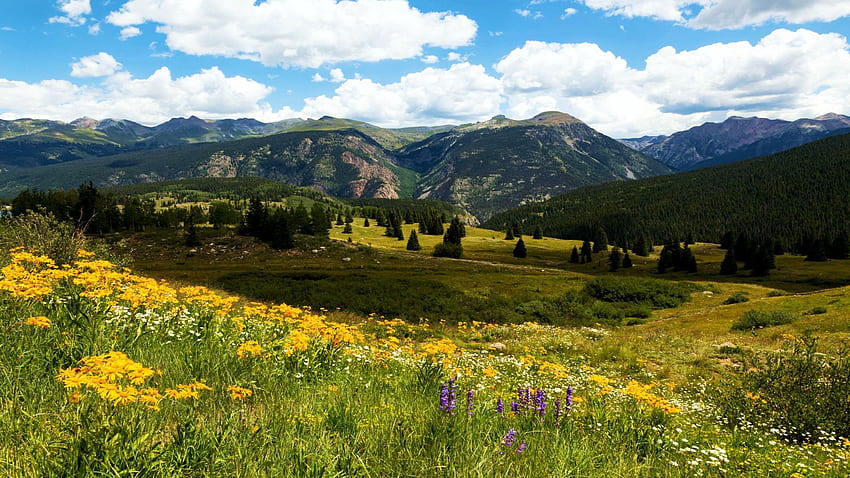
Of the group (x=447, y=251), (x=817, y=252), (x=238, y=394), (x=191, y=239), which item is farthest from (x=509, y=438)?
(x=817, y=252)

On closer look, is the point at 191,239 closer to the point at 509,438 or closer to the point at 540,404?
the point at 540,404

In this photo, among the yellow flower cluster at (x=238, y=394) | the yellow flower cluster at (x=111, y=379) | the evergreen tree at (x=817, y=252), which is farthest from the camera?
the evergreen tree at (x=817, y=252)

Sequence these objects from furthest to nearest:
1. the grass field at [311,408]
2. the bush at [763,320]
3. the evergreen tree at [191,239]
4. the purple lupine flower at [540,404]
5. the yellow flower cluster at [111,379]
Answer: the evergreen tree at [191,239], the bush at [763,320], the purple lupine flower at [540,404], the grass field at [311,408], the yellow flower cluster at [111,379]

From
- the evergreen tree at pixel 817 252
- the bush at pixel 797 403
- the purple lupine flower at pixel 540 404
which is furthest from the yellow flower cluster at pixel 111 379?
the evergreen tree at pixel 817 252

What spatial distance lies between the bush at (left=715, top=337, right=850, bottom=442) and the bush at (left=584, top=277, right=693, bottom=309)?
38.8 meters

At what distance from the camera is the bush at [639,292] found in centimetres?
4497

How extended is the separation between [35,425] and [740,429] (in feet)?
32.8

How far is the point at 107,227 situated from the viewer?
8925cm

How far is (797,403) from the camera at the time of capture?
7.79m

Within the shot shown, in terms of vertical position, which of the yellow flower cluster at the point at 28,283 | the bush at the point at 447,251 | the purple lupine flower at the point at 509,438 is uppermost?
the yellow flower cluster at the point at 28,283

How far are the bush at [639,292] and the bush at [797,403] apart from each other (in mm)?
38773

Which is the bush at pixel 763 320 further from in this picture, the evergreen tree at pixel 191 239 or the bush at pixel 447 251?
the bush at pixel 447 251

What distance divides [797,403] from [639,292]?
4308 centimetres

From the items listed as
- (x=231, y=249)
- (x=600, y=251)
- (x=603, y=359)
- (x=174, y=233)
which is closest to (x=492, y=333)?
(x=603, y=359)
